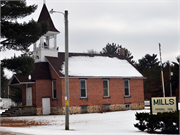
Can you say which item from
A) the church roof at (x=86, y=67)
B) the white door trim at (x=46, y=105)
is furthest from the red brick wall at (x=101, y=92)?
the white door trim at (x=46, y=105)

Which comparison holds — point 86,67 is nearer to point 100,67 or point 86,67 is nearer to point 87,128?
point 100,67

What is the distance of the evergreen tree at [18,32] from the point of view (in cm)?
2338

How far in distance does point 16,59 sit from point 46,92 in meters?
10.4

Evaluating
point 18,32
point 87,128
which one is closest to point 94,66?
point 18,32

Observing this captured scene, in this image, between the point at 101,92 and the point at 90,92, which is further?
the point at 101,92

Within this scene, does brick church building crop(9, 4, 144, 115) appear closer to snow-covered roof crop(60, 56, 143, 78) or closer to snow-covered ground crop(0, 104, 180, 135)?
snow-covered roof crop(60, 56, 143, 78)

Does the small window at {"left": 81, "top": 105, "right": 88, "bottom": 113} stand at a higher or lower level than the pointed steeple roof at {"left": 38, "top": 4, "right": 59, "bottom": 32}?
lower

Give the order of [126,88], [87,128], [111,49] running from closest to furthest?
[87,128]
[126,88]
[111,49]

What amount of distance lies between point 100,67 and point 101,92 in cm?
359

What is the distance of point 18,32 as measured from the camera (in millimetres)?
23922

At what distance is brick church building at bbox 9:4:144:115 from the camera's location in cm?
3388

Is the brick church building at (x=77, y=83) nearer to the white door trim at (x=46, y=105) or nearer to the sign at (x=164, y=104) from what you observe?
the white door trim at (x=46, y=105)

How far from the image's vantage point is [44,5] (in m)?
37.8

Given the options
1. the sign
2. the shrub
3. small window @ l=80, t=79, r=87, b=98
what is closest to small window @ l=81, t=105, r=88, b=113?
small window @ l=80, t=79, r=87, b=98
